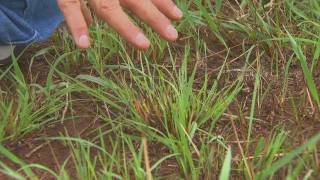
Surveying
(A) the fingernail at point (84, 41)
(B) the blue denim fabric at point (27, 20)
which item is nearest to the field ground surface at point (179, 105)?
(B) the blue denim fabric at point (27, 20)

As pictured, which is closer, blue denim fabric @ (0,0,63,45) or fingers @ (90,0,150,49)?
fingers @ (90,0,150,49)

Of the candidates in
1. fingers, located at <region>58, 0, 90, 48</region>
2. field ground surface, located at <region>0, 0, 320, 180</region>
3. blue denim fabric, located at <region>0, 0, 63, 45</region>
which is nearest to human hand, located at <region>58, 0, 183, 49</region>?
fingers, located at <region>58, 0, 90, 48</region>

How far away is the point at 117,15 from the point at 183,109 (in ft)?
0.71

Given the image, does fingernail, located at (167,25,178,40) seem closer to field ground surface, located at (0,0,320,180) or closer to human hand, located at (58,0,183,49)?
human hand, located at (58,0,183,49)

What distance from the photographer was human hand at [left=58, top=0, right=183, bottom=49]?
1.15 metres

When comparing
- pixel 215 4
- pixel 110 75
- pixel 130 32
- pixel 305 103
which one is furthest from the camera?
pixel 215 4

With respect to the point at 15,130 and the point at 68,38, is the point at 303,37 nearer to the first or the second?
the point at 68,38

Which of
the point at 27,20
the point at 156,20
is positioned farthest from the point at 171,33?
the point at 27,20

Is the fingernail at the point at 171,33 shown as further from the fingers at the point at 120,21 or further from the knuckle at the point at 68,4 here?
the knuckle at the point at 68,4

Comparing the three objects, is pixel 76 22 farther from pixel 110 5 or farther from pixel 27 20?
pixel 27 20

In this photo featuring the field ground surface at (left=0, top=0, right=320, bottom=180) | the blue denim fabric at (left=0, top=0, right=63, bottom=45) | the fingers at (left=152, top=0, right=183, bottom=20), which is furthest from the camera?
the blue denim fabric at (left=0, top=0, right=63, bottom=45)

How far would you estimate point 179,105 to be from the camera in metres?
1.20

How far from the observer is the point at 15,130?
125cm

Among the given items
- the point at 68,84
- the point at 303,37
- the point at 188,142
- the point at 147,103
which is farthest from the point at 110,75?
the point at 303,37
